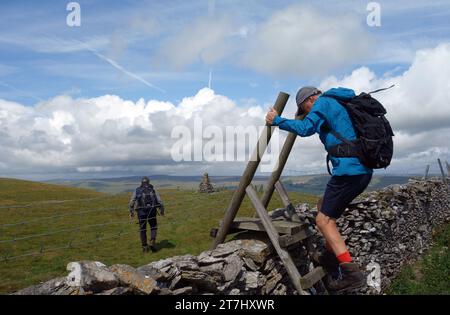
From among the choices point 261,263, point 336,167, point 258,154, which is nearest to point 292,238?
point 261,263

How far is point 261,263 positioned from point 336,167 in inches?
84.9

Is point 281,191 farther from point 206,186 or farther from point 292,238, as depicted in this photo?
point 206,186

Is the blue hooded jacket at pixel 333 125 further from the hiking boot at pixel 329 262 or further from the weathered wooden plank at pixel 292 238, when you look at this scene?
the hiking boot at pixel 329 262

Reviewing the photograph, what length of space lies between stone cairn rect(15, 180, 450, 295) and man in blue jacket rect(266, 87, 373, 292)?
1302 mm

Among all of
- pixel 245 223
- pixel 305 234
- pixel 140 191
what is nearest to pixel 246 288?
pixel 245 223

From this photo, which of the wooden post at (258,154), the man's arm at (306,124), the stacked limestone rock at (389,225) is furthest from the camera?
the stacked limestone rock at (389,225)

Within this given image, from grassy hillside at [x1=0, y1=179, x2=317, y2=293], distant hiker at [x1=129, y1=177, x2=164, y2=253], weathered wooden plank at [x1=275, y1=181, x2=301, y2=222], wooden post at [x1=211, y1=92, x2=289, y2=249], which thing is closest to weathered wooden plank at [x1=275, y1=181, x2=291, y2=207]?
weathered wooden plank at [x1=275, y1=181, x2=301, y2=222]

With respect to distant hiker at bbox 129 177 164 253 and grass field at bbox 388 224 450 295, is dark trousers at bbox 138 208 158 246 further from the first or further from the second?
grass field at bbox 388 224 450 295

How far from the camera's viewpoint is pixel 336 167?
185 inches

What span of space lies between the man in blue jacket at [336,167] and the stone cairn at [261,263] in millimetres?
1302

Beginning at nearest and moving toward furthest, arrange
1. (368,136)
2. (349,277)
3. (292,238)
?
1. (368,136)
2. (349,277)
3. (292,238)

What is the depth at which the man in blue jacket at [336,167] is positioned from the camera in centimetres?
462

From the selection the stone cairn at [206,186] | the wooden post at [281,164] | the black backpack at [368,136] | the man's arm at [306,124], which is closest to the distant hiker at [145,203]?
the wooden post at [281,164]

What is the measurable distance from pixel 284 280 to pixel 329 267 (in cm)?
81
